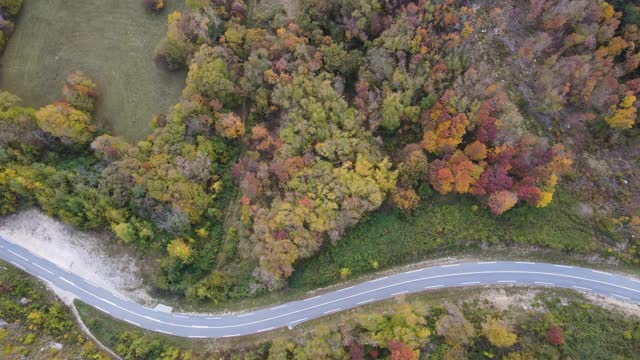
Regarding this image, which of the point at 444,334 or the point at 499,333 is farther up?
the point at 499,333

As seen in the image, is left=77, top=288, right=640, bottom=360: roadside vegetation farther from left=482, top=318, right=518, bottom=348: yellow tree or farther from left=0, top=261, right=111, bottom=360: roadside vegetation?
left=0, top=261, right=111, bottom=360: roadside vegetation

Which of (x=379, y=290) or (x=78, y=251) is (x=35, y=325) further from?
(x=379, y=290)

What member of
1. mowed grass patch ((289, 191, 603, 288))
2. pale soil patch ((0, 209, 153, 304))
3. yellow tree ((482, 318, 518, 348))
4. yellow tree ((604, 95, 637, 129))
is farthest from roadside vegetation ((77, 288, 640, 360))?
yellow tree ((604, 95, 637, 129))

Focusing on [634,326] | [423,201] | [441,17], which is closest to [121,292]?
[423,201]

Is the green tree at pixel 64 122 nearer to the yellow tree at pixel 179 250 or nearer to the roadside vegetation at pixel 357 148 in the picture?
the roadside vegetation at pixel 357 148

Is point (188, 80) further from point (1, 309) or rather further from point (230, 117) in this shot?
point (1, 309)

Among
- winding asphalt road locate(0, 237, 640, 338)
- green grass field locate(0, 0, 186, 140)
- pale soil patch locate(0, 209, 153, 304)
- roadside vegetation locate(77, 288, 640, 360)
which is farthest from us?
green grass field locate(0, 0, 186, 140)

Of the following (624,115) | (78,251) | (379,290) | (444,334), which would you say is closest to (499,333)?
(444,334)

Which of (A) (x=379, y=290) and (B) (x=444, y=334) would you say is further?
(A) (x=379, y=290)
